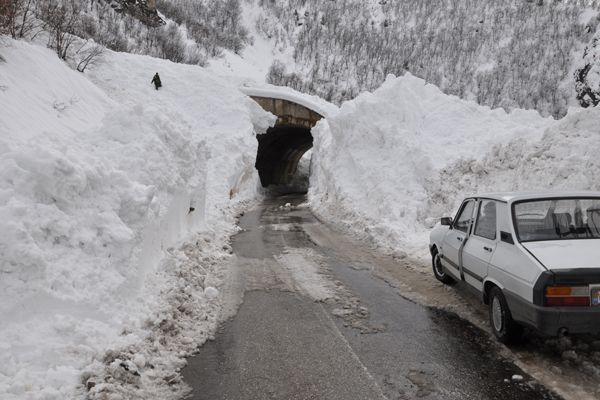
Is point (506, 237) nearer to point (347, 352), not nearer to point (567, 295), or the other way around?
point (567, 295)

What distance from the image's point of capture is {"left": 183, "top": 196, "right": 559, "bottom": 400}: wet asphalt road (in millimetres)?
3893

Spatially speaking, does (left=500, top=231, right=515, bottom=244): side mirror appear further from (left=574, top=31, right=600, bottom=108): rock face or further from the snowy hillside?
(left=574, top=31, right=600, bottom=108): rock face

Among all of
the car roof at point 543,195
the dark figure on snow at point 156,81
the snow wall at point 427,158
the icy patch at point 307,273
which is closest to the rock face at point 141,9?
the dark figure on snow at point 156,81

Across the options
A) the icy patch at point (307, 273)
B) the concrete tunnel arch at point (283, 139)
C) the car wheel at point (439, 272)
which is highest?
the concrete tunnel arch at point (283, 139)

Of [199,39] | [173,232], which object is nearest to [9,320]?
[173,232]

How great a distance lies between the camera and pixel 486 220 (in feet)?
18.7

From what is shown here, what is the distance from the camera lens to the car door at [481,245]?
17.3 feet

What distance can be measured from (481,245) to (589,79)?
56.8 m

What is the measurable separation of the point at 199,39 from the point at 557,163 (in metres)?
39.3

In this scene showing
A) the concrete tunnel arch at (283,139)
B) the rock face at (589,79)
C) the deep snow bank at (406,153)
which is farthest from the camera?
the rock face at (589,79)

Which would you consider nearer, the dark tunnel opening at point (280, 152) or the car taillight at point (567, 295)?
the car taillight at point (567, 295)

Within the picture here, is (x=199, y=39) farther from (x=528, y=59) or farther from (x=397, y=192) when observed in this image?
(x=528, y=59)

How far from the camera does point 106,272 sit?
15.8ft

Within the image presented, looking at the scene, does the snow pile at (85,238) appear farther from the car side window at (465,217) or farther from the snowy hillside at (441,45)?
the snowy hillside at (441,45)
